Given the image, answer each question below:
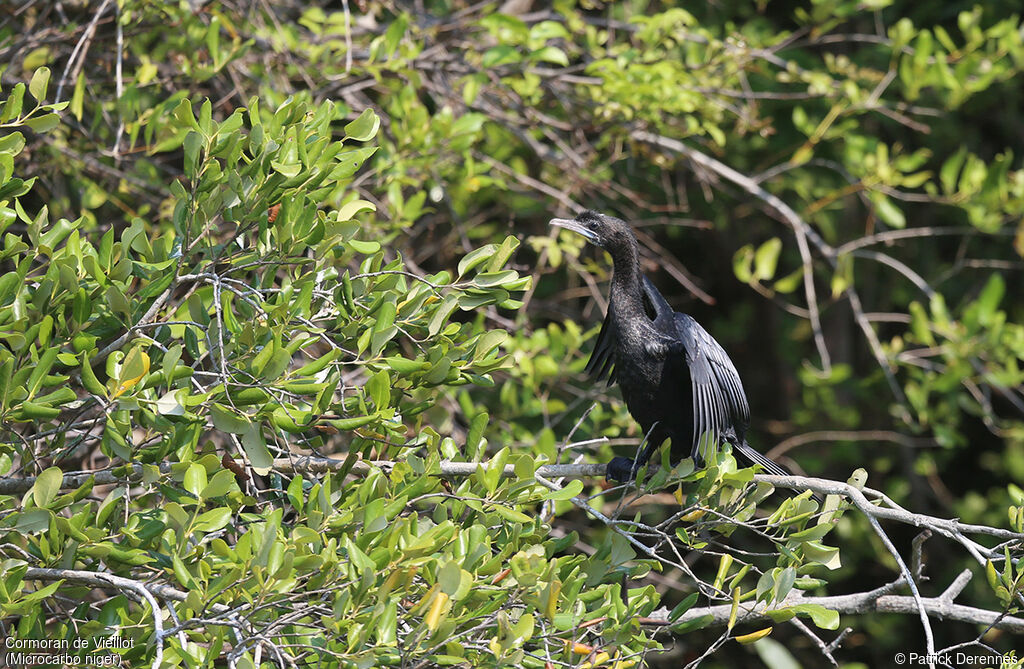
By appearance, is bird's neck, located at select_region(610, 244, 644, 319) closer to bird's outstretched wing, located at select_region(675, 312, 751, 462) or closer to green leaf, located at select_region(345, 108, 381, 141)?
bird's outstretched wing, located at select_region(675, 312, 751, 462)

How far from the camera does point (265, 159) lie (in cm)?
237

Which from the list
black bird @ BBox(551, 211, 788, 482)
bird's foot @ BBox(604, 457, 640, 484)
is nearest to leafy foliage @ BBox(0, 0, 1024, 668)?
bird's foot @ BBox(604, 457, 640, 484)

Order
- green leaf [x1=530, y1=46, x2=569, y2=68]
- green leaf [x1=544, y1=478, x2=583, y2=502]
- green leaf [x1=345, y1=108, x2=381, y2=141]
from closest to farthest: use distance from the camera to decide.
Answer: green leaf [x1=544, y1=478, x2=583, y2=502]
green leaf [x1=345, y1=108, x2=381, y2=141]
green leaf [x1=530, y1=46, x2=569, y2=68]

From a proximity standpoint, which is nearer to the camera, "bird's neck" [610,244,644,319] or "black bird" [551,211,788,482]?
"black bird" [551,211,788,482]

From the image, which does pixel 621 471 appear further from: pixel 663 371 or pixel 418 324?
pixel 418 324

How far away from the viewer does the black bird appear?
3.20 metres

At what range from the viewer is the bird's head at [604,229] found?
11.6ft

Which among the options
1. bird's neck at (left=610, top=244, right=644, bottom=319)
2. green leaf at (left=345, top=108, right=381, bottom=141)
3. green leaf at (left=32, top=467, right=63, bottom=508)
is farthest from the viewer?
bird's neck at (left=610, top=244, right=644, bottom=319)

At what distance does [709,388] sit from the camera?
3.17 m

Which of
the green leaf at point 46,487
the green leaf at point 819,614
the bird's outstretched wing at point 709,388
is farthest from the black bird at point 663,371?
the green leaf at point 46,487

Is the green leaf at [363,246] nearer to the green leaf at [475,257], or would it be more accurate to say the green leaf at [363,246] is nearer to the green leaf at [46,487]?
the green leaf at [475,257]

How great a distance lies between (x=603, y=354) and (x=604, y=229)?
1.61 ft

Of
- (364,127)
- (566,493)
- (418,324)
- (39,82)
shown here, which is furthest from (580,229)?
(39,82)

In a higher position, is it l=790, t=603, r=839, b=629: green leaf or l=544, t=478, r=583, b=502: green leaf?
l=544, t=478, r=583, b=502: green leaf
